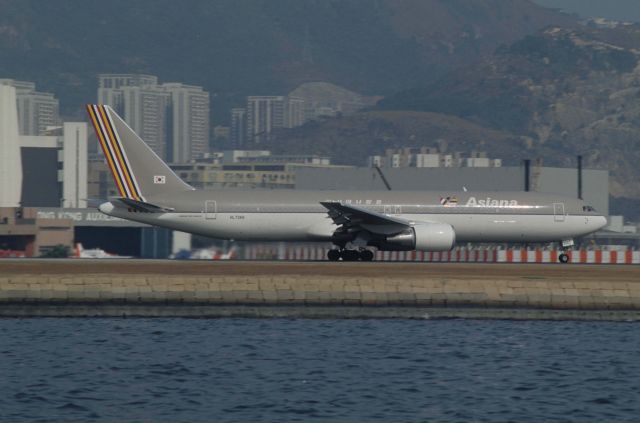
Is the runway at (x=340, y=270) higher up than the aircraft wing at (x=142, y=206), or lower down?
lower down

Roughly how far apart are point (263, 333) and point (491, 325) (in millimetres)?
8591

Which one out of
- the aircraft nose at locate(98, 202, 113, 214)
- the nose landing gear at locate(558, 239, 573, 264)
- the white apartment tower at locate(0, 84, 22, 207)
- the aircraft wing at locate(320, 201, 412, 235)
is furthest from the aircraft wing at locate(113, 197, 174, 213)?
the white apartment tower at locate(0, 84, 22, 207)

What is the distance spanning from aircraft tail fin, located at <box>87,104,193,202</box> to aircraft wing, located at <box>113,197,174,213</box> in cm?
106

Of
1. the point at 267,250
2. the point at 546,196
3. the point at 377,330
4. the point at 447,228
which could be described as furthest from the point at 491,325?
the point at 267,250

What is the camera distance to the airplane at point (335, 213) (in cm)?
6119

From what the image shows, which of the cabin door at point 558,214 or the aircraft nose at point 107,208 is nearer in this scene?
the aircraft nose at point 107,208

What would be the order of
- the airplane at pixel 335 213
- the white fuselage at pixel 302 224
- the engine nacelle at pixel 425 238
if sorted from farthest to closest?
the white fuselage at pixel 302 224, the airplane at pixel 335 213, the engine nacelle at pixel 425 238

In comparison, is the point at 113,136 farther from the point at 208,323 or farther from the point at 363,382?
the point at 363,382

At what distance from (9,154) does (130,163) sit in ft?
340

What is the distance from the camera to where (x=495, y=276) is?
169 ft

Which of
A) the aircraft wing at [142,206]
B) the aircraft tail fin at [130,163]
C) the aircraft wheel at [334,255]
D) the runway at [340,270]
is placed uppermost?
the aircraft tail fin at [130,163]

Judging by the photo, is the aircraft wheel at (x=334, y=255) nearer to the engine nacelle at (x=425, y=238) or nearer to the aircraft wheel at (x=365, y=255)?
the aircraft wheel at (x=365, y=255)

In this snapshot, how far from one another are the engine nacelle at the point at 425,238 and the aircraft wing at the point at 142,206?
37.1ft

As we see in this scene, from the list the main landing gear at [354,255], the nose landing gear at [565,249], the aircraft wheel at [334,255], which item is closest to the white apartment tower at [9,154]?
the aircraft wheel at [334,255]
